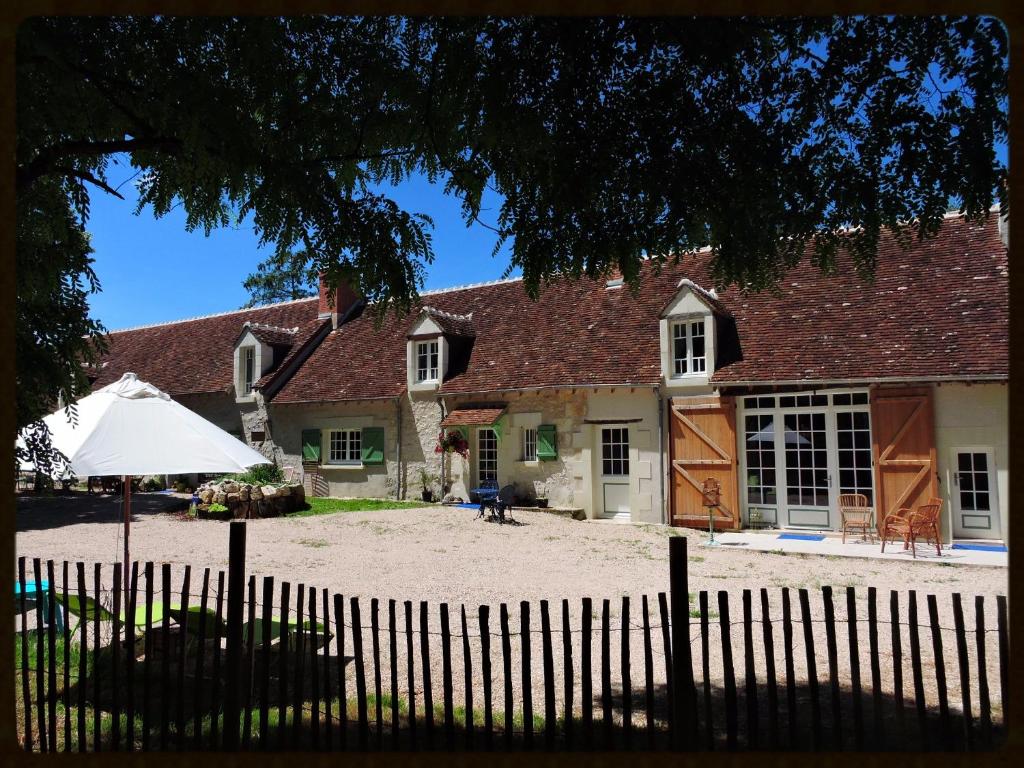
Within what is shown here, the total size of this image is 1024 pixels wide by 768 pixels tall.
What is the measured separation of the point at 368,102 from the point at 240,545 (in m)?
2.70

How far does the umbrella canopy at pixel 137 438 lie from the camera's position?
5.08 meters

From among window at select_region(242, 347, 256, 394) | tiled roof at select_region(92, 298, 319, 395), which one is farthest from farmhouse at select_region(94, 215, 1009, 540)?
tiled roof at select_region(92, 298, 319, 395)

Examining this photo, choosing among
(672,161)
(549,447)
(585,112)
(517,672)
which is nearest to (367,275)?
(585,112)

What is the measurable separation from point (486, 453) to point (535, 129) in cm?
1372

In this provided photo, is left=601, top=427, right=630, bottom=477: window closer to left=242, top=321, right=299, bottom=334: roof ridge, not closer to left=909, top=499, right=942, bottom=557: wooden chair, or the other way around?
left=909, top=499, right=942, bottom=557: wooden chair

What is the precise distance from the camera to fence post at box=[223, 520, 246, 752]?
3725 millimetres

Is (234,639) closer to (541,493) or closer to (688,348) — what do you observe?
(688,348)

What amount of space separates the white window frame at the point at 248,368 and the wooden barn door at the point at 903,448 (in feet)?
54.8

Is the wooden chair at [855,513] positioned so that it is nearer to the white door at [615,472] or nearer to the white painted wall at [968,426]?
the white painted wall at [968,426]

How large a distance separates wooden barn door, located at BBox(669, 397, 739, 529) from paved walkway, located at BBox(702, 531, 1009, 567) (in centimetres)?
102

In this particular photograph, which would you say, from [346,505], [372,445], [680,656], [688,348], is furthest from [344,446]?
[680,656]

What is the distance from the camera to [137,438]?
5.29m

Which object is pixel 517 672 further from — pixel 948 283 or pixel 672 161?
pixel 948 283

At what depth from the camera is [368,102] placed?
4184mm
